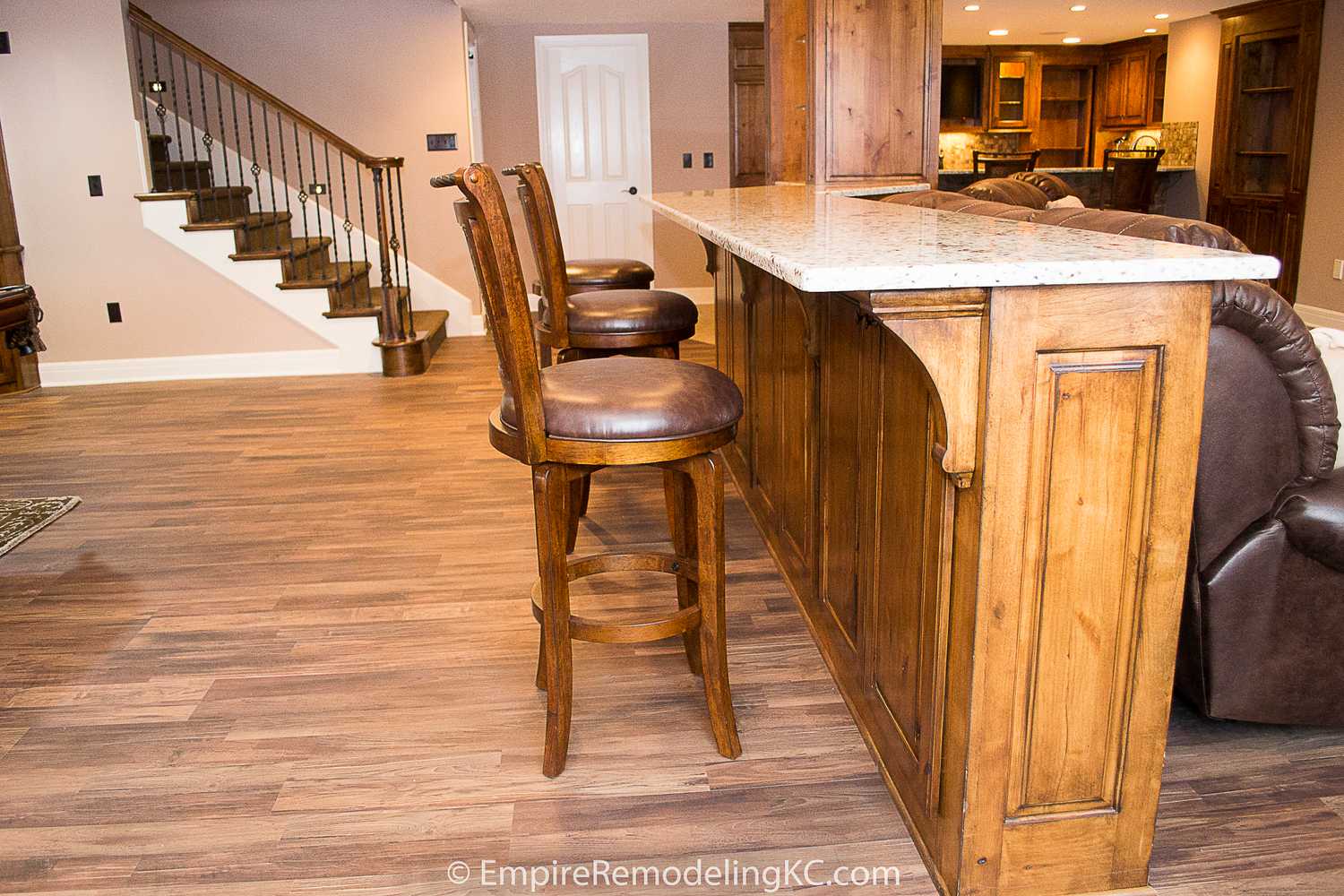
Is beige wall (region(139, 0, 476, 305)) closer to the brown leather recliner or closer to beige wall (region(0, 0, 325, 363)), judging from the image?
beige wall (region(0, 0, 325, 363))

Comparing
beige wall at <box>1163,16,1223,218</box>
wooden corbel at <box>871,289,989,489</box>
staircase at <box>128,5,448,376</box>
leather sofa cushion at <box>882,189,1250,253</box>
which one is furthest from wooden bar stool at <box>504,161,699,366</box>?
beige wall at <box>1163,16,1223,218</box>

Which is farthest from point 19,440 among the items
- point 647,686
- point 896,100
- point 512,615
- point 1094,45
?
point 1094,45

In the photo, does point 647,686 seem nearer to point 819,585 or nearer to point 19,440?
point 819,585

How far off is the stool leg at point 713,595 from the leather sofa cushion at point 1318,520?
1023mm

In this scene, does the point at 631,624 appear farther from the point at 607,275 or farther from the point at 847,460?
the point at 607,275

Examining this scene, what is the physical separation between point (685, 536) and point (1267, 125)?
8.02 meters

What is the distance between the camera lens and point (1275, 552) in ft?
6.17

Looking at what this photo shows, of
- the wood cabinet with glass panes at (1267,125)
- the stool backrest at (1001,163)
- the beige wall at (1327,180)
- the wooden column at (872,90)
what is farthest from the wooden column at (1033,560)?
the wood cabinet with glass panes at (1267,125)

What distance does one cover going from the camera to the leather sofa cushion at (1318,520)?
182cm

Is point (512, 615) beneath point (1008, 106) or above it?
beneath

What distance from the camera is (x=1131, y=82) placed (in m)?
10.4

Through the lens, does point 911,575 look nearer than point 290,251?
Yes

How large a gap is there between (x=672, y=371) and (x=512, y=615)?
1.05m

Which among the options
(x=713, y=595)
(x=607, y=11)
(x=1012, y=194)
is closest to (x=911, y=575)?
(x=713, y=595)
